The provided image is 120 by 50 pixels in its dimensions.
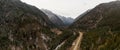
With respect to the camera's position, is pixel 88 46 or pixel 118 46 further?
pixel 88 46

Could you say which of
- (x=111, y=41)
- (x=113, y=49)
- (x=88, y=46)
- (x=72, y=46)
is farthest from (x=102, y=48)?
(x=72, y=46)

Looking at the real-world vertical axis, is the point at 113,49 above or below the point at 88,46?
above

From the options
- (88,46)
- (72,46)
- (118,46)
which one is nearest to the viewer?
(118,46)

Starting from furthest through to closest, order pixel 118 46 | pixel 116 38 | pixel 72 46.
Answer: pixel 72 46
pixel 116 38
pixel 118 46

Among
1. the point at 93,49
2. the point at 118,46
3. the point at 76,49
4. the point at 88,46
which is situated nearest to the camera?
the point at 118,46

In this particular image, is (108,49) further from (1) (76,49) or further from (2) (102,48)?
(1) (76,49)

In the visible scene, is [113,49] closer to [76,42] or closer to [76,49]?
A: [76,49]

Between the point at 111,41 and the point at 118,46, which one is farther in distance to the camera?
the point at 111,41

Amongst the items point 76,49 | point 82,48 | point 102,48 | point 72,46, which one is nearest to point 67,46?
point 72,46

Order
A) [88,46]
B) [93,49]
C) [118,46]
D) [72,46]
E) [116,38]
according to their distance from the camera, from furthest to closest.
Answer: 1. [72,46]
2. [88,46]
3. [93,49]
4. [116,38]
5. [118,46]
